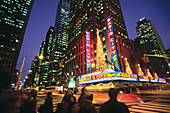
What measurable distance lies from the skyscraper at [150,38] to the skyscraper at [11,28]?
143 metres

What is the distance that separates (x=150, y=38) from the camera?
120938 mm

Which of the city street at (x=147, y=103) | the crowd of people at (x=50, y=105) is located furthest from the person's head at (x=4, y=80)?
the city street at (x=147, y=103)

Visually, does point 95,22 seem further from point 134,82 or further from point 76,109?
point 76,109

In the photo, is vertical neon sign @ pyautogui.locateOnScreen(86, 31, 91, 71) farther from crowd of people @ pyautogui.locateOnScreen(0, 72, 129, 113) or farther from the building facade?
crowd of people @ pyautogui.locateOnScreen(0, 72, 129, 113)

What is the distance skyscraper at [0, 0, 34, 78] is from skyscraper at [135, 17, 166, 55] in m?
143

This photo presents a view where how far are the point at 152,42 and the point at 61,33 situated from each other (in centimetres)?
13200

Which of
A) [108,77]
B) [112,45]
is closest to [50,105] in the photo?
[108,77]

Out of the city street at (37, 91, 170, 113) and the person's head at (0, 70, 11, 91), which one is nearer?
the person's head at (0, 70, 11, 91)

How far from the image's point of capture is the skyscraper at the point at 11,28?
6644 cm

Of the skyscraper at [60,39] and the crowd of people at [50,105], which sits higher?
the skyscraper at [60,39]

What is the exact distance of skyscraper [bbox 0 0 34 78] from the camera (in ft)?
218

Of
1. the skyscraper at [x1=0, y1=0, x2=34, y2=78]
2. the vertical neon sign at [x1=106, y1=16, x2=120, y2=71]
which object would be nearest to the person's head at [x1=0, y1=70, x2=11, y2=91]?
the vertical neon sign at [x1=106, y1=16, x2=120, y2=71]

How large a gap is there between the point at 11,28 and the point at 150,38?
550 feet

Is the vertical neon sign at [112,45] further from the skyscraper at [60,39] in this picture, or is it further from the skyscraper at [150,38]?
the skyscraper at [60,39]
